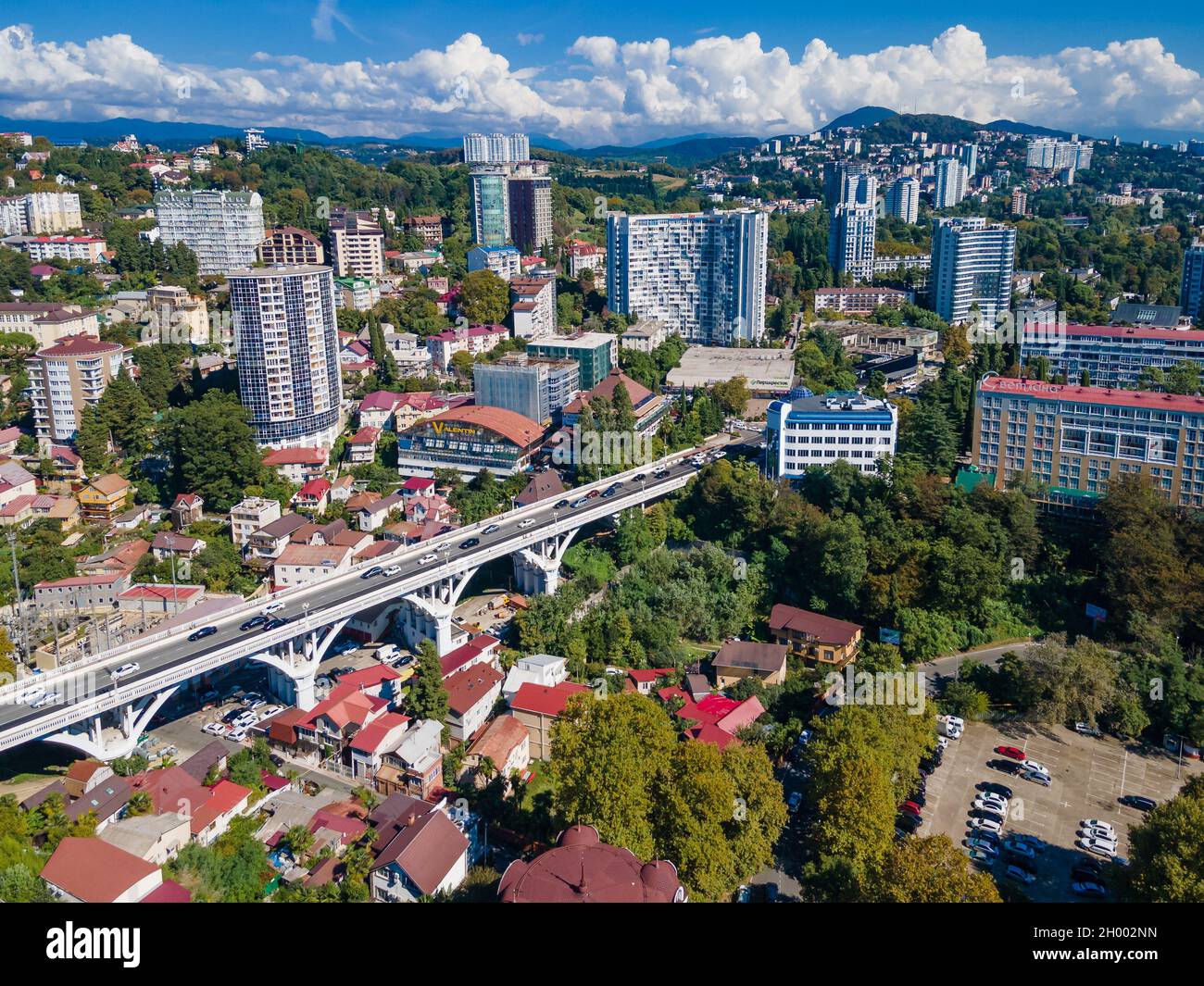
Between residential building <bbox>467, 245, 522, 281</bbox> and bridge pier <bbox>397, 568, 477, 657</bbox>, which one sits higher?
residential building <bbox>467, 245, 522, 281</bbox>

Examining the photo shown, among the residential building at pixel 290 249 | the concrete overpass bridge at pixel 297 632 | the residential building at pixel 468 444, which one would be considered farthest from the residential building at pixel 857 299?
the concrete overpass bridge at pixel 297 632

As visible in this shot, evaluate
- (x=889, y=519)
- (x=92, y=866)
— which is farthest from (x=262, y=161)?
(x=92, y=866)

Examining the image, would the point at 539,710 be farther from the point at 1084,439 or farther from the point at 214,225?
the point at 214,225

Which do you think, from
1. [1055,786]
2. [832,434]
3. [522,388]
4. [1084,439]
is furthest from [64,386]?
[1084,439]

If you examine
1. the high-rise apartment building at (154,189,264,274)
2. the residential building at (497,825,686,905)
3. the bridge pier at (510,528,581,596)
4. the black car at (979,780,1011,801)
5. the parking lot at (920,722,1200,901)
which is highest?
the high-rise apartment building at (154,189,264,274)

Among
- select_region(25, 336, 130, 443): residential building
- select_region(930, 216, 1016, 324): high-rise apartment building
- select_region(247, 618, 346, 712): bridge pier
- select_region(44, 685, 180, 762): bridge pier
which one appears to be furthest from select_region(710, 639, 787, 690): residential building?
select_region(930, 216, 1016, 324): high-rise apartment building

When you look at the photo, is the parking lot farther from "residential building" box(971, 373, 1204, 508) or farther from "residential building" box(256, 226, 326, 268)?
"residential building" box(256, 226, 326, 268)

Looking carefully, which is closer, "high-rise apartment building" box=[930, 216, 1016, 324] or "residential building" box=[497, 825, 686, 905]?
"residential building" box=[497, 825, 686, 905]

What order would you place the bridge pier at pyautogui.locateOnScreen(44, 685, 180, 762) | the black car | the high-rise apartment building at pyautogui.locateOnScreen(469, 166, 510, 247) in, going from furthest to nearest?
the high-rise apartment building at pyautogui.locateOnScreen(469, 166, 510, 247), the bridge pier at pyautogui.locateOnScreen(44, 685, 180, 762), the black car

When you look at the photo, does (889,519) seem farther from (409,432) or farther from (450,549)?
(409,432)
